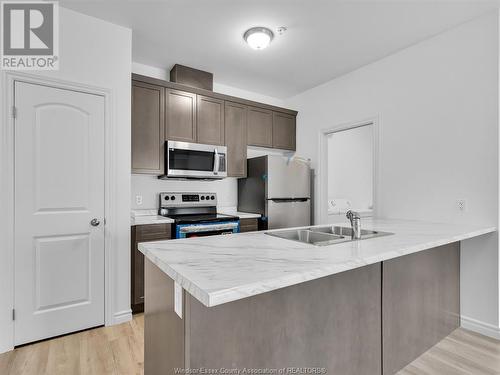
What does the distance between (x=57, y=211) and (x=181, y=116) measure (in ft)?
5.21

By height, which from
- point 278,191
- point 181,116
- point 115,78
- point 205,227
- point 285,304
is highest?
point 115,78

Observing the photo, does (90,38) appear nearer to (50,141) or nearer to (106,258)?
(50,141)

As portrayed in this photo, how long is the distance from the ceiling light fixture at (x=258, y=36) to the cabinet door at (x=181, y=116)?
40.2 inches

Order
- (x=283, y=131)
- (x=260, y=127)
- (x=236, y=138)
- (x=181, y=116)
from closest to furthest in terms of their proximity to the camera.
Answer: (x=181, y=116) < (x=236, y=138) < (x=260, y=127) < (x=283, y=131)

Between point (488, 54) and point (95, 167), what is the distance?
11.1 ft

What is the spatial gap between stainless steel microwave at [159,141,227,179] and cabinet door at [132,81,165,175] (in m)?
0.11

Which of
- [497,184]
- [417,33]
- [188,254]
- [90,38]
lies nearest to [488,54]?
[417,33]

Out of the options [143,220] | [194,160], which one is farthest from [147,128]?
[143,220]

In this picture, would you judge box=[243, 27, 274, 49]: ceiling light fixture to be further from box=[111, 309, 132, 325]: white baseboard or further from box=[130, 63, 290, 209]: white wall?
box=[111, 309, 132, 325]: white baseboard

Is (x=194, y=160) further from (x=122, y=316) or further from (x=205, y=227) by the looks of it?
(x=122, y=316)

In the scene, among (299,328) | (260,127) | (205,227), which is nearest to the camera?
(299,328)

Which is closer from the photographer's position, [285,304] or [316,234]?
[285,304]

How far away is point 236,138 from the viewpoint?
3695 mm

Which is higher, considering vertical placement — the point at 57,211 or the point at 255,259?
the point at 57,211
